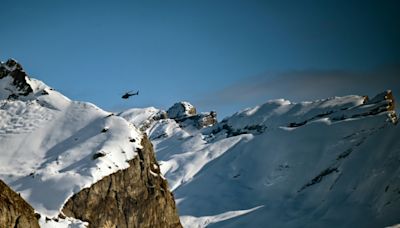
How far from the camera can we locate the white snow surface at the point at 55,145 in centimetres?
9981

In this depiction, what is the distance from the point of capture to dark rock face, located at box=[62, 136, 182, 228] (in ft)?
331

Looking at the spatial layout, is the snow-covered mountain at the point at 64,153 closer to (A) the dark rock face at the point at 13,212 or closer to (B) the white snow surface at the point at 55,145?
(B) the white snow surface at the point at 55,145

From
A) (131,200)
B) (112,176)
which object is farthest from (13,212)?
(131,200)

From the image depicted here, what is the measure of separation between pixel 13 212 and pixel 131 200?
Answer: 61.0 metres

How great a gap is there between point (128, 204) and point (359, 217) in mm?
49707

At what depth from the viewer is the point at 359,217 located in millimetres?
132750

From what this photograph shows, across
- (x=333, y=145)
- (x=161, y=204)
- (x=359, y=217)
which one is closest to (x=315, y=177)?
(x=333, y=145)

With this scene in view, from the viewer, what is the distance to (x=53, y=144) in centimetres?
11644

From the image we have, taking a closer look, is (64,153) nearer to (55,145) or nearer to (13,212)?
(55,145)

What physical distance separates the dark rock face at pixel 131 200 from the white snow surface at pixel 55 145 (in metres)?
1.57

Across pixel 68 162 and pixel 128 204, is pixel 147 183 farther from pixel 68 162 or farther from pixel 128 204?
pixel 68 162

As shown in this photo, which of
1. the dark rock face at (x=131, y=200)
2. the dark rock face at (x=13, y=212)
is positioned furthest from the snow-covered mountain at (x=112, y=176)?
the dark rock face at (x=13, y=212)

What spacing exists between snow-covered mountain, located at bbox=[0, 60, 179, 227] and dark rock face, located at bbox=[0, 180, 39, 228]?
115 ft

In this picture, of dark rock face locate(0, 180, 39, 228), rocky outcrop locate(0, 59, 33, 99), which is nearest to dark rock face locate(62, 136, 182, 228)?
rocky outcrop locate(0, 59, 33, 99)
